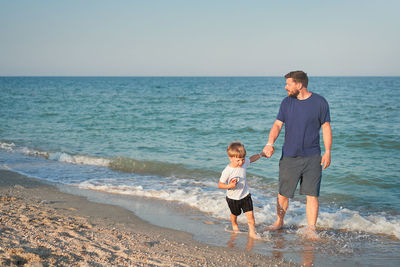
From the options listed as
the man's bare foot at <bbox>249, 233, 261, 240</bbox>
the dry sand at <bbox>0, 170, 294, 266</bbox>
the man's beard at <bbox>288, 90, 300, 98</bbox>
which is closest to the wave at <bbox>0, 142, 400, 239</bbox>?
the man's bare foot at <bbox>249, 233, 261, 240</bbox>

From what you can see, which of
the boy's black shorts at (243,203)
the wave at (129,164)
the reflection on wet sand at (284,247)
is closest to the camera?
the reflection on wet sand at (284,247)

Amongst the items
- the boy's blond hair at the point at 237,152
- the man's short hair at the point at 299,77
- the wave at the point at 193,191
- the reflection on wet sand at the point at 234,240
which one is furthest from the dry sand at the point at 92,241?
the man's short hair at the point at 299,77

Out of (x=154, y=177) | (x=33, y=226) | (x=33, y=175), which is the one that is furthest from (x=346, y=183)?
(x=33, y=175)

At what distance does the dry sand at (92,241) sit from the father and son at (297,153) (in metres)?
0.80

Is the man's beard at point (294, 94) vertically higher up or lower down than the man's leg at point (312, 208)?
higher up

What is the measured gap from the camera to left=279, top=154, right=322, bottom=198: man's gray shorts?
14.9 ft

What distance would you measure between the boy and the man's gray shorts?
414 millimetres

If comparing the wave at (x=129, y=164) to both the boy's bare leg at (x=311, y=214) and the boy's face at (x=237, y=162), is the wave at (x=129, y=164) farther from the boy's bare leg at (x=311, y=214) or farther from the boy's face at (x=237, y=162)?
the boy's face at (x=237, y=162)

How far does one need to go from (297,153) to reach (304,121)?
0.42 meters

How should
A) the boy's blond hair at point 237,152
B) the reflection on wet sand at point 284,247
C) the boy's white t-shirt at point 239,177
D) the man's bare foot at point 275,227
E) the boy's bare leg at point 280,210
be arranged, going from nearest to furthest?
1. the reflection on wet sand at point 284,247
2. the boy's blond hair at point 237,152
3. the boy's white t-shirt at point 239,177
4. the boy's bare leg at point 280,210
5. the man's bare foot at point 275,227

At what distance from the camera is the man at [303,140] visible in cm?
439

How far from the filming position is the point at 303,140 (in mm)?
4492

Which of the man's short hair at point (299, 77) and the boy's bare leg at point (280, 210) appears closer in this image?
the man's short hair at point (299, 77)

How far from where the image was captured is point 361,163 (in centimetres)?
991
